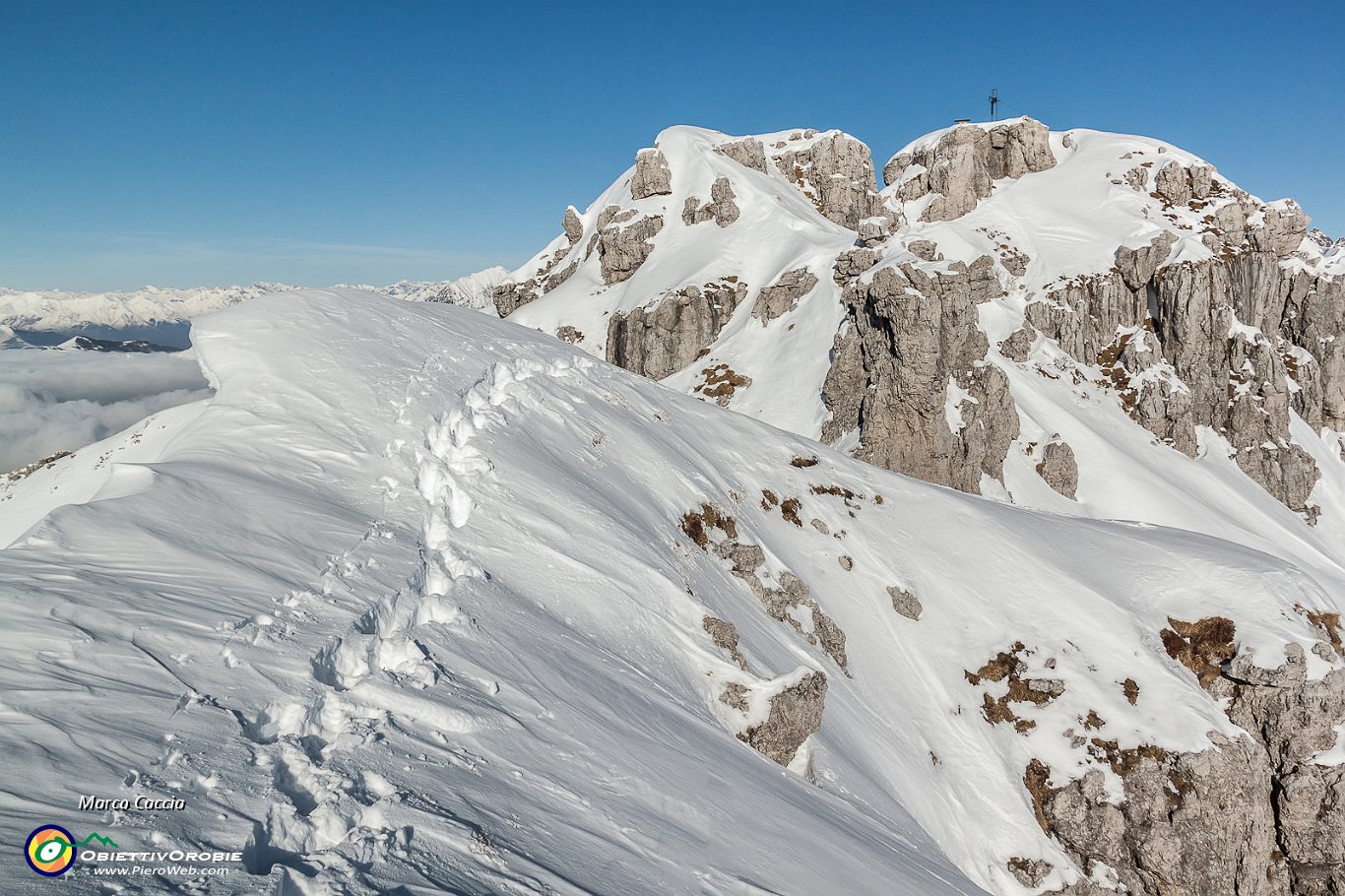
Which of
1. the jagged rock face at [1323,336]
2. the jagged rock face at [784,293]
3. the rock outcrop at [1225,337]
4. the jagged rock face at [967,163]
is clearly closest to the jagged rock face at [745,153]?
the jagged rock face at [967,163]

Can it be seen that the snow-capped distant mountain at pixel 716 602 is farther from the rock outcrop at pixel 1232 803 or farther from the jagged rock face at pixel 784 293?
the jagged rock face at pixel 784 293

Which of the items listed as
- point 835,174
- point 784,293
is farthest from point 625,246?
point 835,174

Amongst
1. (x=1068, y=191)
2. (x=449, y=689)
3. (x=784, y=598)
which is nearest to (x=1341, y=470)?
(x=1068, y=191)

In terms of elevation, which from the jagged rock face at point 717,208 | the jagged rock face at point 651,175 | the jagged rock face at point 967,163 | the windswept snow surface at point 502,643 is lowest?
the windswept snow surface at point 502,643

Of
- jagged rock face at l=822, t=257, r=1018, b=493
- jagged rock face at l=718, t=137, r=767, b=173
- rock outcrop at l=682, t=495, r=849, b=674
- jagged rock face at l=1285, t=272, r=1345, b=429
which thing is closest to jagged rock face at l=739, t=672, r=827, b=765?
rock outcrop at l=682, t=495, r=849, b=674

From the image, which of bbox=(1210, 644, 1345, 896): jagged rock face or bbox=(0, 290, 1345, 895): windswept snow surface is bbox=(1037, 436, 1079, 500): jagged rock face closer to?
bbox=(0, 290, 1345, 895): windswept snow surface

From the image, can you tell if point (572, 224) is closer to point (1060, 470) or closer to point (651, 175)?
point (651, 175)
